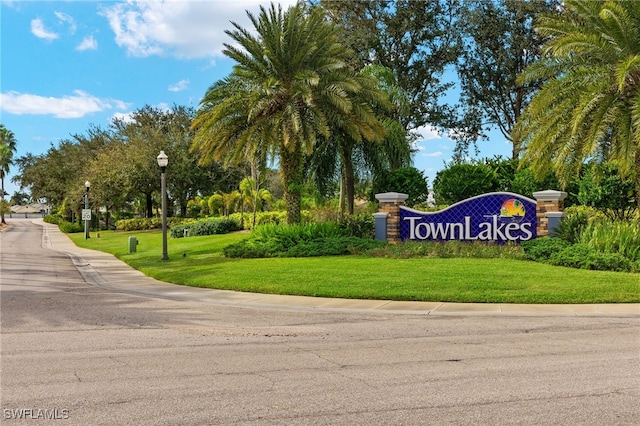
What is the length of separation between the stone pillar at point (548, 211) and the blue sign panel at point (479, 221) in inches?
9.6

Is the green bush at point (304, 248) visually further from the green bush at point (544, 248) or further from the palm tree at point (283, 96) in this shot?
the green bush at point (544, 248)

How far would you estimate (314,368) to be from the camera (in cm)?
645

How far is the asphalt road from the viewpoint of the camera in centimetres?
490

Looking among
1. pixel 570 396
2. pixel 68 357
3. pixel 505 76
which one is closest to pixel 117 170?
pixel 505 76

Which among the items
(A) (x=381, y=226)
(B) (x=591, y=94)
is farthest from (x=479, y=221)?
(B) (x=591, y=94)

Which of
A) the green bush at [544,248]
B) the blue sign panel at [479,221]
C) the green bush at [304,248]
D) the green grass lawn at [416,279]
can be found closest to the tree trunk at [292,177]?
the green bush at [304,248]

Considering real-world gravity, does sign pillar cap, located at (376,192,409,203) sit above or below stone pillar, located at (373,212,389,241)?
above

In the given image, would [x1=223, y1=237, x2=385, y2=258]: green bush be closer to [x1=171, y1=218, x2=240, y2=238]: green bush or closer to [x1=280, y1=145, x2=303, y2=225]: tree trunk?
[x1=280, y1=145, x2=303, y2=225]: tree trunk

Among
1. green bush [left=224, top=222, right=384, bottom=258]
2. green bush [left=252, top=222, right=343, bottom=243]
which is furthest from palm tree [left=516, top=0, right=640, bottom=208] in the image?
green bush [left=252, top=222, right=343, bottom=243]

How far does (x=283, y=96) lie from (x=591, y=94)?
35.9ft

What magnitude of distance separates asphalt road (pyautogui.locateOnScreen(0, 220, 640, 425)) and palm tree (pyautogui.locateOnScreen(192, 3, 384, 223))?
1175 cm

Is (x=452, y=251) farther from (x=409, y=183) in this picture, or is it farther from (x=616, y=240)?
(x=409, y=183)

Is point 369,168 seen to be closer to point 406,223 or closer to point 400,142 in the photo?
point 400,142

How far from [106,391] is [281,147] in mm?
17087
